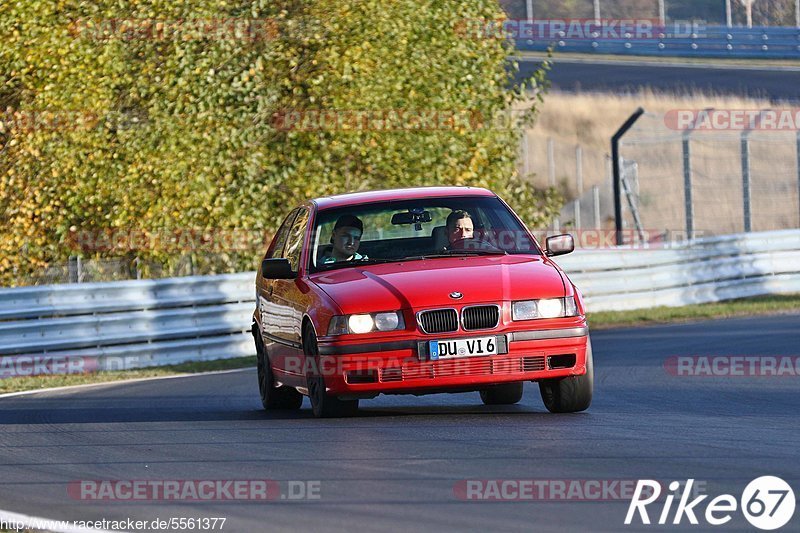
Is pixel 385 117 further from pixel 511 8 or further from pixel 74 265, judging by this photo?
pixel 511 8

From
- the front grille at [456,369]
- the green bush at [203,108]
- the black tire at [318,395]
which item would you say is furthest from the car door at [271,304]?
the green bush at [203,108]

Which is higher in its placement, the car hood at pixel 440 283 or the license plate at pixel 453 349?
the car hood at pixel 440 283

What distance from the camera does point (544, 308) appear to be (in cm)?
992

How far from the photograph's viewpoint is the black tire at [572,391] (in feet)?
33.2

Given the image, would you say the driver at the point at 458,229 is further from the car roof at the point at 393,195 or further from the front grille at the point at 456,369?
the front grille at the point at 456,369

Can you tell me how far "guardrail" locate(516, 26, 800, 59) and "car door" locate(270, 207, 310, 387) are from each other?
3780 centimetres

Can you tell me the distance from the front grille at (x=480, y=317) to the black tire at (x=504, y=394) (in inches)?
61.6

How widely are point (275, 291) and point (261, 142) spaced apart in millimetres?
12546

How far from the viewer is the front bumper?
972cm

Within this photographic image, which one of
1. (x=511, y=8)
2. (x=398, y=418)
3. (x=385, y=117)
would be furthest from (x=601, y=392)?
(x=511, y=8)

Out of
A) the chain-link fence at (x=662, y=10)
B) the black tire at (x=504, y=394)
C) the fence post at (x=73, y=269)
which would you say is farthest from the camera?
the chain-link fence at (x=662, y=10)

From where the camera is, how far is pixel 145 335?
1859 centimetres

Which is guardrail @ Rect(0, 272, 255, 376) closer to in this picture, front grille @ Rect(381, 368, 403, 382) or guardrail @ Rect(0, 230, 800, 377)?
guardrail @ Rect(0, 230, 800, 377)

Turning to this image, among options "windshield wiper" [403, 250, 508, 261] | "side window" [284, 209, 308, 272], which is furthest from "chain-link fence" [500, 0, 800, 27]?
"windshield wiper" [403, 250, 508, 261]
